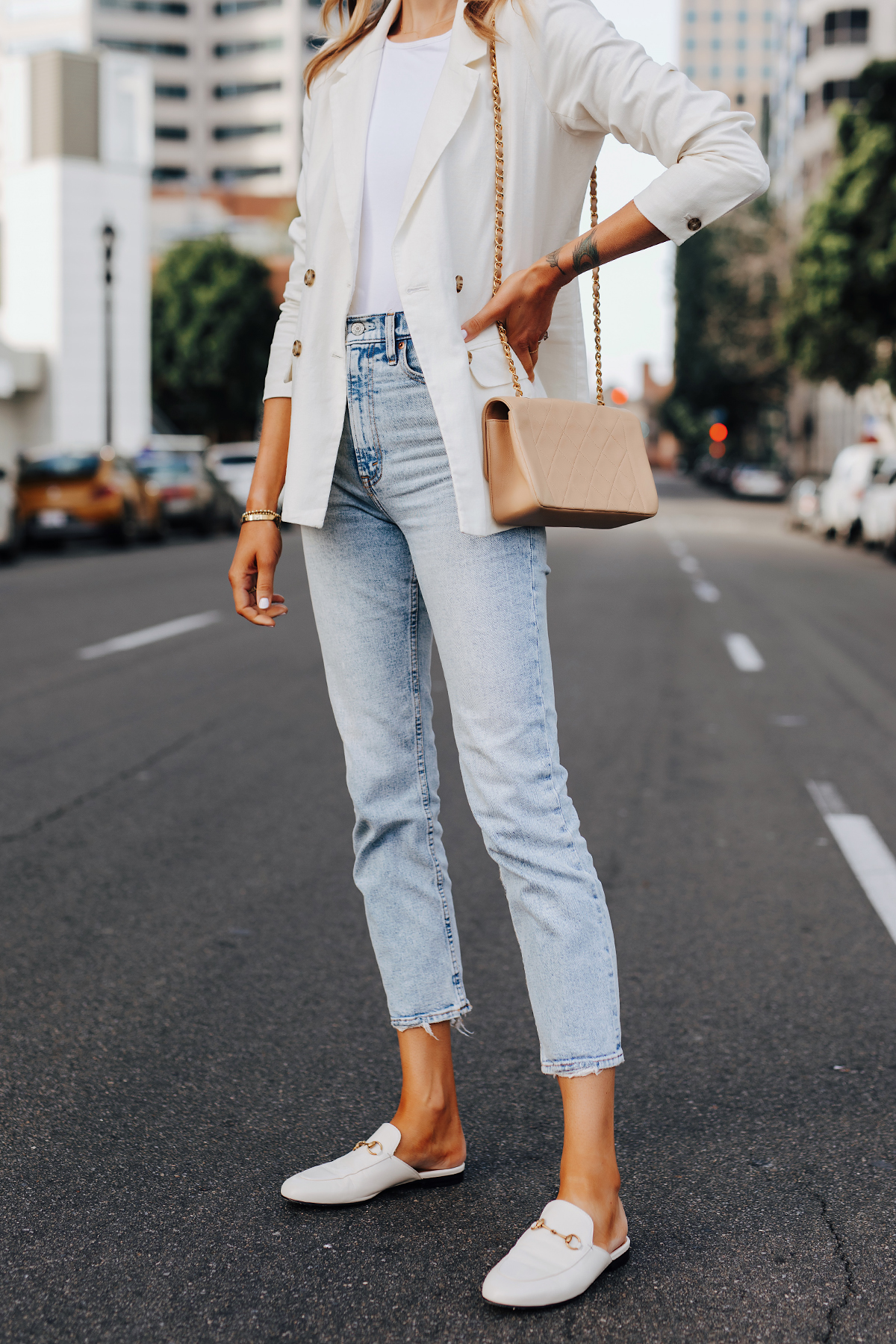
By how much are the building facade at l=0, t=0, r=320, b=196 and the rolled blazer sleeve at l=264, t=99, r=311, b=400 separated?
98138 mm

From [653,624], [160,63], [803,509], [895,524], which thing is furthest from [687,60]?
[653,624]

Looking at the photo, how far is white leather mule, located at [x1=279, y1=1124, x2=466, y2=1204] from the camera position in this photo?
240cm

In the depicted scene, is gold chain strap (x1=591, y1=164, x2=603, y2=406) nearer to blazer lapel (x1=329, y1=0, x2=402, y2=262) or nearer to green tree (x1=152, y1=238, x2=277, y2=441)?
blazer lapel (x1=329, y1=0, x2=402, y2=262)

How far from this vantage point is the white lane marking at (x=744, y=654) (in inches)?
385

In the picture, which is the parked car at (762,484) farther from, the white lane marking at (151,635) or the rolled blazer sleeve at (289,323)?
the rolled blazer sleeve at (289,323)

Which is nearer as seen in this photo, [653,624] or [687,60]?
[653,624]

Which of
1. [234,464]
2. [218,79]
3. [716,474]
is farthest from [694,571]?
[218,79]

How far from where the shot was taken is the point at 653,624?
40.1 feet

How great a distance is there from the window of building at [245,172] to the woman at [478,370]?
10031cm

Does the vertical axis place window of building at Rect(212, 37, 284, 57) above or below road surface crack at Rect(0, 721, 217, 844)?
above

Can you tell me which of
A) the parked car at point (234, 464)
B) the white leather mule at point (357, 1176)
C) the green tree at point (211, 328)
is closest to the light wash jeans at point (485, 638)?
the white leather mule at point (357, 1176)

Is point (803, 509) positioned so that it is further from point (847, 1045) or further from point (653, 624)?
point (847, 1045)

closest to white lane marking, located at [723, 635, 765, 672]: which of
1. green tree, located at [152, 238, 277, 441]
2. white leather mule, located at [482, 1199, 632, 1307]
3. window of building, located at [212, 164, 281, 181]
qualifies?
white leather mule, located at [482, 1199, 632, 1307]

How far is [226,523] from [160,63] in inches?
3310
